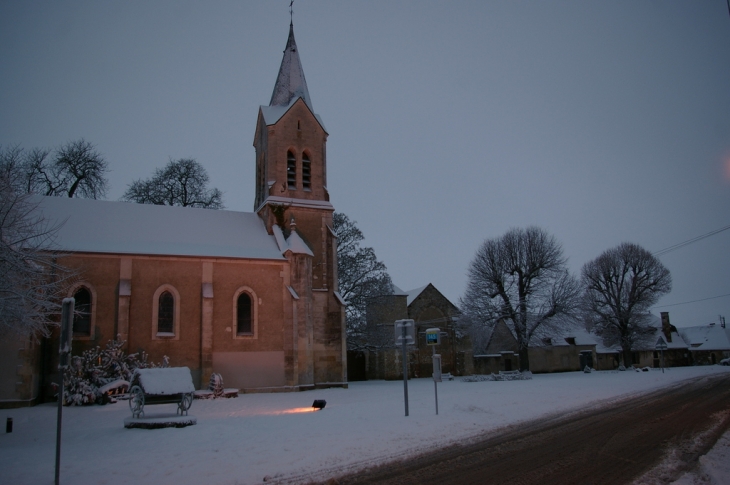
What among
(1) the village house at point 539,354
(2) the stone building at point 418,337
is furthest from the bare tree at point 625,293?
(2) the stone building at point 418,337

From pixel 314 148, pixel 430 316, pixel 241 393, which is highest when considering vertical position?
pixel 314 148

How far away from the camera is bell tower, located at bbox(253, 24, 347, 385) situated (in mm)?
28516

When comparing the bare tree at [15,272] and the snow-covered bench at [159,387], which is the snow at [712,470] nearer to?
the snow-covered bench at [159,387]

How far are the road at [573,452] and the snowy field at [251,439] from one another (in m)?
0.58

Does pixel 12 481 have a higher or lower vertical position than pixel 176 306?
lower

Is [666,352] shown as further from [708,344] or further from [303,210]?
[303,210]

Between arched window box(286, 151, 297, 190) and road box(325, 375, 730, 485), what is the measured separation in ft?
70.5

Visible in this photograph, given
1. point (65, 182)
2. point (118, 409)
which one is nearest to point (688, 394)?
point (118, 409)

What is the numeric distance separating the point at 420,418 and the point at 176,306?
1568 cm

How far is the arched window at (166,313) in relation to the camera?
2553 cm

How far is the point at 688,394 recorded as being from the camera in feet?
68.7

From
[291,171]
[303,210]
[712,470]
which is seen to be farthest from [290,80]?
[712,470]

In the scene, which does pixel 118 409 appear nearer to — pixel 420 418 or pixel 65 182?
pixel 420 418

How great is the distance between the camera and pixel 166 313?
25.8 metres
